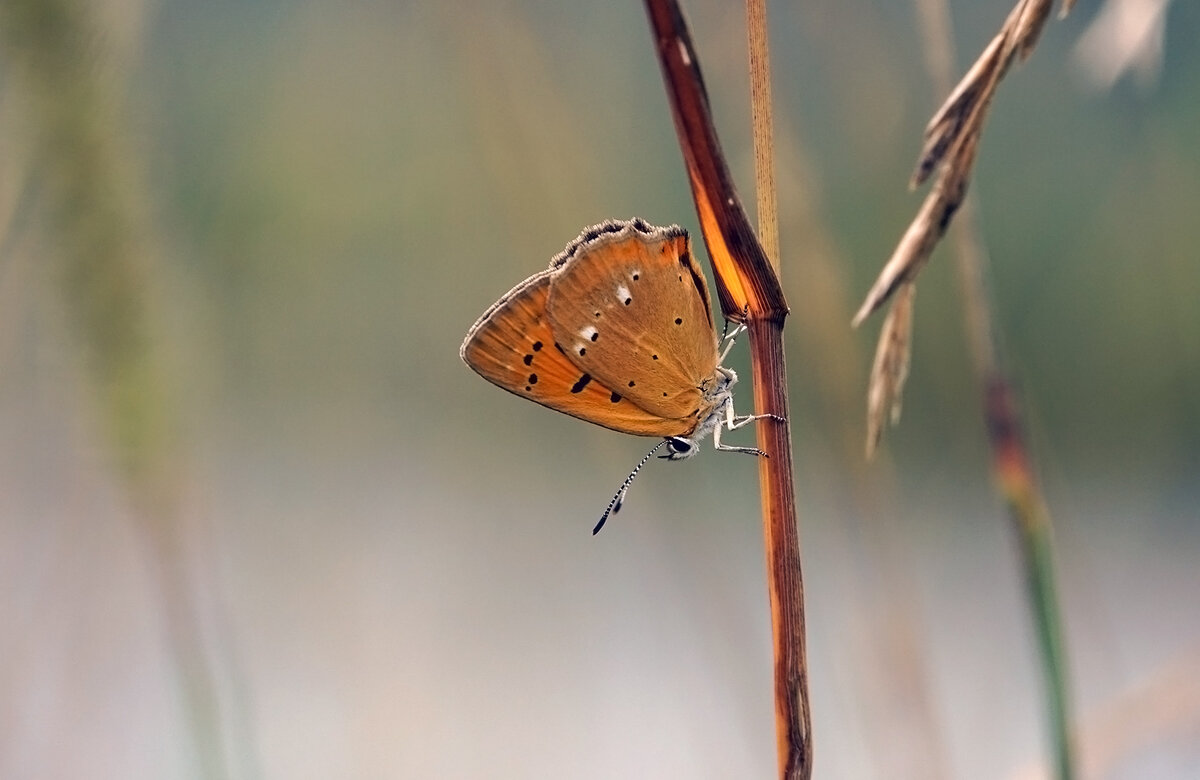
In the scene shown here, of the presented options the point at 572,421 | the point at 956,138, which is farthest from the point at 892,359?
the point at 572,421

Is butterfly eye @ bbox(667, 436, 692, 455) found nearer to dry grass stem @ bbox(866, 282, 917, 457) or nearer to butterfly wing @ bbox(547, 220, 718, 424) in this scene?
butterfly wing @ bbox(547, 220, 718, 424)

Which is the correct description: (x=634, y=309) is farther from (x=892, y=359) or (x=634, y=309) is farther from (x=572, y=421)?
(x=572, y=421)

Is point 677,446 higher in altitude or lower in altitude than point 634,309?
lower

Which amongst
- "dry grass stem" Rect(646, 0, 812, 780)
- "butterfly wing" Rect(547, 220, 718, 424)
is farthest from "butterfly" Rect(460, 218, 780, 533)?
"dry grass stem" Rect(646, 0, 812, 780)

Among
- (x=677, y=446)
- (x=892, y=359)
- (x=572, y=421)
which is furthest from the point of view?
(x=572, y=421)

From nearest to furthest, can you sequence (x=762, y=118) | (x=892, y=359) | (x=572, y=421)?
1. (x=762, y=118)
2. (x=892, y=359)
3. (x=572, y=421)

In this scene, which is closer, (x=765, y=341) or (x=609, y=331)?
(x=765, y=341)

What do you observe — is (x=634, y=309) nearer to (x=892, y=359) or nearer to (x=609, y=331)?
(x=609, y=331)

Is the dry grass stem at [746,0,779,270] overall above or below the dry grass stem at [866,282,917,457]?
above

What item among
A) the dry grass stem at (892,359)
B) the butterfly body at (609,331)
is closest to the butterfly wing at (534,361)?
the butterfly body at (609,331)
